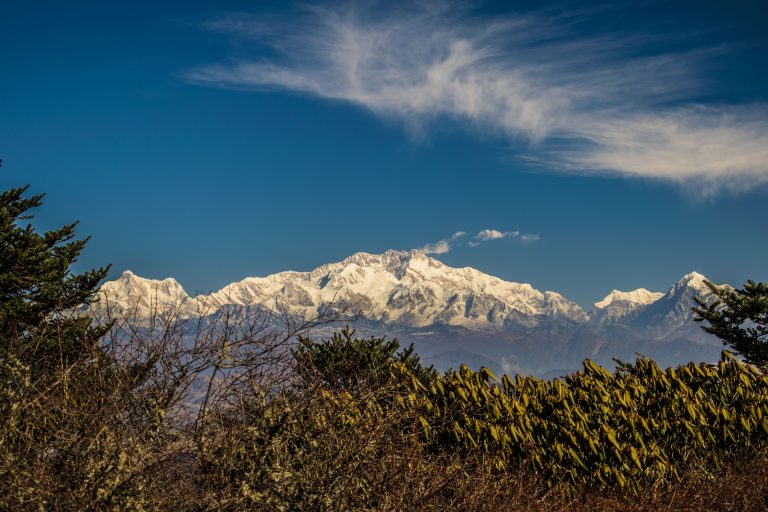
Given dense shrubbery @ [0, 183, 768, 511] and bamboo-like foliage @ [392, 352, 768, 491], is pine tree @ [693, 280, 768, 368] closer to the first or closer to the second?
dense shrubbery @ [0, 183, 768, 511]

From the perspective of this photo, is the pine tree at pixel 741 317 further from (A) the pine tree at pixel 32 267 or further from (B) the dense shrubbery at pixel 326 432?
(A) the pine tree at pixel 32 267

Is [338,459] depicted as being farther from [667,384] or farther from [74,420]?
[667,384]

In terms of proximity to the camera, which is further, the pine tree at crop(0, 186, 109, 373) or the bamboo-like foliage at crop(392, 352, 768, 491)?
the pine tree at crop(0, 186, 109, 373)

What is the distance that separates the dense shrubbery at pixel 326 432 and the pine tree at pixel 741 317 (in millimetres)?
11739

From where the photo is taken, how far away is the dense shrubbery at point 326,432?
521 cm

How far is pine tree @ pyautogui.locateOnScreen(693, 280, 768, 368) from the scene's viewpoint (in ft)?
67.8

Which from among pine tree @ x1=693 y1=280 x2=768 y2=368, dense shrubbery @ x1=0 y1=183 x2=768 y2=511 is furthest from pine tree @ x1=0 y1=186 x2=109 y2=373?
pine tree @ x1=693 y1=280 x2=768 y2=368

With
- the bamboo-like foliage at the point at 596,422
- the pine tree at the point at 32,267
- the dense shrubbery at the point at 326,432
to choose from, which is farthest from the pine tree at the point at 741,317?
the pine tree at the point at 32,267

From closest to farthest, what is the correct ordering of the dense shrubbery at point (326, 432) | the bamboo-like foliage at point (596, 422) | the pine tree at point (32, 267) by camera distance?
1. the dense shrubbery at point (326, 432)
2. the bamboo-like foliage at point (596, 422)
3. the pine tree at point (32, 267)

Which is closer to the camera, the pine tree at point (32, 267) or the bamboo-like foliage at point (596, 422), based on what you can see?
the bamboo-like foliage at point (596, 422)

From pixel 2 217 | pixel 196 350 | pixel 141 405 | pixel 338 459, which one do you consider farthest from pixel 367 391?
pixel 2 217

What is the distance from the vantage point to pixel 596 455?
25.4ft

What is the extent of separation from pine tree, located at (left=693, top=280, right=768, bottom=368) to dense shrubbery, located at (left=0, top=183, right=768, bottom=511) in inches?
462

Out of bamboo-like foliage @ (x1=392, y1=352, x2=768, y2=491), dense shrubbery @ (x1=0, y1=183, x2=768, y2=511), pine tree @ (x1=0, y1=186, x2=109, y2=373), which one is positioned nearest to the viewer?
dense shrubbery @ (x1=0, y1=183, x2=768, y2=511)
